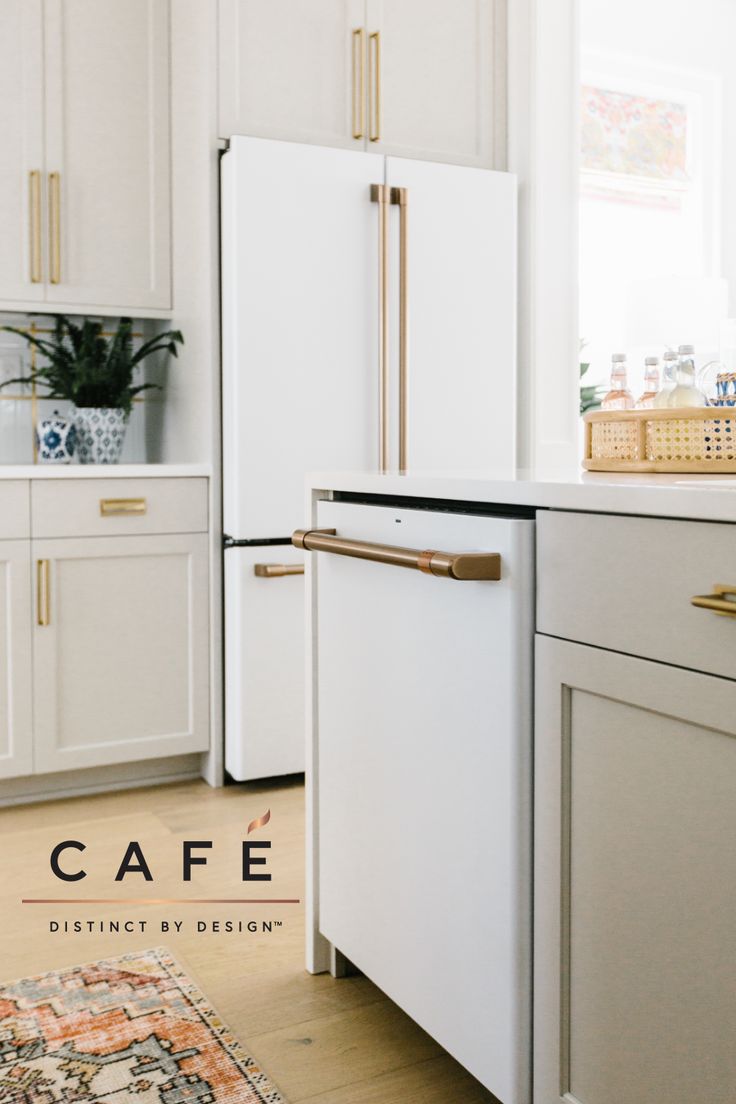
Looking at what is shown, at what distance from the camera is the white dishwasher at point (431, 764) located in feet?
3.99

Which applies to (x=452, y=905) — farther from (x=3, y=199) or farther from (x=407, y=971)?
(x=3, y=199)

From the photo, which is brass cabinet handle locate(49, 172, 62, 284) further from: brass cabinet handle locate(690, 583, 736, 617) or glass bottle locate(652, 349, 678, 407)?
brass cabinet handle locate(690, 583, 736, 617)

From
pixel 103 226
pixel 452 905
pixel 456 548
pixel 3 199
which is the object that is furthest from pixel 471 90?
pixel 452 905

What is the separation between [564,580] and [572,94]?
2.47m

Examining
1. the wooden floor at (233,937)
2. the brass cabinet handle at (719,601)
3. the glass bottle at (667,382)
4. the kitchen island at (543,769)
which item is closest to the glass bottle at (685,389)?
the glass bottle at (667,382)

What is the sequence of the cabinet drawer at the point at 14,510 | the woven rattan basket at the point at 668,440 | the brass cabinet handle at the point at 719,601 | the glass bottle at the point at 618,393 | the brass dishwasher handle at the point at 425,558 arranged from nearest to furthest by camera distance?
the brass cabinet handle at the point at 719,601
the brass dishwasher handle at the point at 425,558
the woven rattan basket at the point at 668,440
the glass bottle at the point at 618,393
the cabinet drawer at the point at 14,510

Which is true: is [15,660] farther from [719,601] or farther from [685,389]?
[719,601]

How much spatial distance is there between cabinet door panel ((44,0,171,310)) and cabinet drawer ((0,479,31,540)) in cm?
59

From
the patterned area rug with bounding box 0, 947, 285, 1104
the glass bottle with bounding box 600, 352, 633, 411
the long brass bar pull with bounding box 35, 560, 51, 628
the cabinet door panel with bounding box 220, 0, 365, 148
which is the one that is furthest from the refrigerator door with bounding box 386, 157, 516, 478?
the patterned area rug with bounding box 0, 947, 285, 1104

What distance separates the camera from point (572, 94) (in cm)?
316

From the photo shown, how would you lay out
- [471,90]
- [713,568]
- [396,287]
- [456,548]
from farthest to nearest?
[471,90]
[396,287]
[456,548]
[713,568]

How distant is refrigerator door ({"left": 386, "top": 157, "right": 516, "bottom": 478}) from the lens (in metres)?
2.86

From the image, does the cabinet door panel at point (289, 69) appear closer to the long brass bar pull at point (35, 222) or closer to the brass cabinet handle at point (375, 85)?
the brass cabinet handle at point (375, 85)

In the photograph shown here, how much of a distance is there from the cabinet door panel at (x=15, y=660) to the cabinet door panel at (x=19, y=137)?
0.73 m
